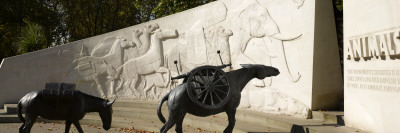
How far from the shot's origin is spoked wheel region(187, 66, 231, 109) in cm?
520

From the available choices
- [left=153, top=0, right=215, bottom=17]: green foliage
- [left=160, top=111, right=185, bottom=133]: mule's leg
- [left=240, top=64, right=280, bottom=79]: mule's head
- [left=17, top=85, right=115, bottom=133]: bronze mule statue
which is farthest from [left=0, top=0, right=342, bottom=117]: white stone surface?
[left=153, top=0, right=215, bottom=17]: green foliage

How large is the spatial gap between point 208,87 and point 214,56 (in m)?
4.63

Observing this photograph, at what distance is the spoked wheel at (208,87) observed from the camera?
17.0ft

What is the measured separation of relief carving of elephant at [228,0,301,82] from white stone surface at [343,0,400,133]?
1.64 m

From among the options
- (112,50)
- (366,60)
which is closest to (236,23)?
(366,60)

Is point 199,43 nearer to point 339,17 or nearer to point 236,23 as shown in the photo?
point 236,23

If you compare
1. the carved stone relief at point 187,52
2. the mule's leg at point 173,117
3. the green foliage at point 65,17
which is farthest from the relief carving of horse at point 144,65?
the green foliage at point 65,17

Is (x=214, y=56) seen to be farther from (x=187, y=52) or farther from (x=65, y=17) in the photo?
(x=65, y=17)

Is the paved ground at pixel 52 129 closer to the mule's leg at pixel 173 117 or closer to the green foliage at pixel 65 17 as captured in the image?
the mule's leg at pixel 173 117

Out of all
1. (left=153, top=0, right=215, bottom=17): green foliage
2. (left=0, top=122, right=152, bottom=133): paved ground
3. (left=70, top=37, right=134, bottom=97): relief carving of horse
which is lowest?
(left=0, top=122, right=152, bottom=133): paved ground

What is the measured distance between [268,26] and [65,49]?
8955 mm

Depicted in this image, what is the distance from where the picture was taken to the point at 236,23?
9.26 metres

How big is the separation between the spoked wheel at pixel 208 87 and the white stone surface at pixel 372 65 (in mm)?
2285

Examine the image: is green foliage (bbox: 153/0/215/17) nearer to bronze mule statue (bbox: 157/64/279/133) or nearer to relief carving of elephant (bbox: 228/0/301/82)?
relief carving of elephant (bbox: 228/0/301/82)
